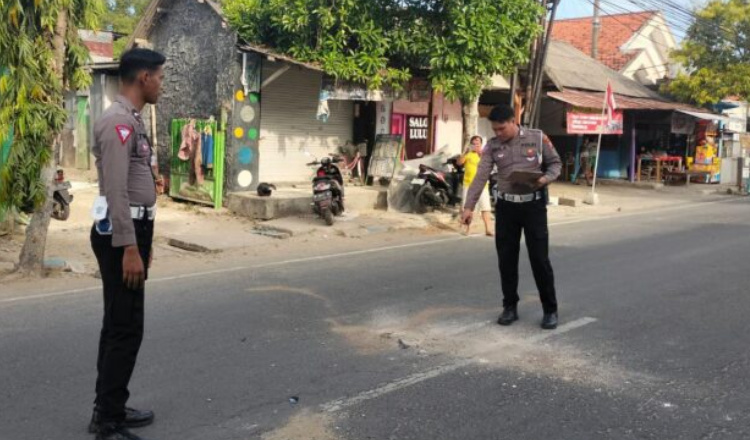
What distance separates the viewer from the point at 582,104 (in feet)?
65.6

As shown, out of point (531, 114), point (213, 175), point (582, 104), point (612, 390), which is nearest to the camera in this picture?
point (612, 390)

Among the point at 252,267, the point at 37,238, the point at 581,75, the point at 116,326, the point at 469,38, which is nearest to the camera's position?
the point at 116,326

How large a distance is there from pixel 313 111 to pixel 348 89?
6.50 feet

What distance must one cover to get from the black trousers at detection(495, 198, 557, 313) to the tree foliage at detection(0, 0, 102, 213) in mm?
4948

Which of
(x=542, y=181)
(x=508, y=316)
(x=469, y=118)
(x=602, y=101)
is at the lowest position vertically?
(x=508, y=316)

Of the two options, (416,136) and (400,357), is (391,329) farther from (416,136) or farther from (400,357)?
(416,136)

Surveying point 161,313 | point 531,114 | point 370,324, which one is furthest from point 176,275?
point 531,114

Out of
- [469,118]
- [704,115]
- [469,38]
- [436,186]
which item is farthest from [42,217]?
[704,115]

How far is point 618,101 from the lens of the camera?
888 inches

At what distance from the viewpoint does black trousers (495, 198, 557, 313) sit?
595cm

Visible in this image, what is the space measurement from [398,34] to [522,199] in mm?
8798

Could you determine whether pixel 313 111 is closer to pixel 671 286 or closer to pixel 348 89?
pixel 348 89

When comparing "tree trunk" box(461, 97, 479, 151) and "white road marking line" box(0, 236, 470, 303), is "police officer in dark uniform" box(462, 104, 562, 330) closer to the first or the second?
"white road marking line" box(0, 236, 470, 303)

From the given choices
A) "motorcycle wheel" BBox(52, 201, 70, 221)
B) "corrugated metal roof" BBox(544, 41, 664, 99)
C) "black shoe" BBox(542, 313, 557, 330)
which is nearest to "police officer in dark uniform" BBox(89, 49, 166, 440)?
"black shoe" BBox(542, 313, 557, 330)
